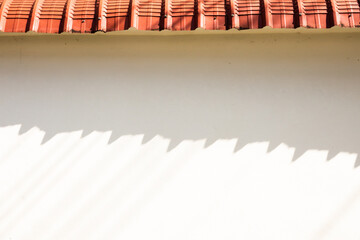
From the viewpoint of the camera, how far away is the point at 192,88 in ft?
8.53

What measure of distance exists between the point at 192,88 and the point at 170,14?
0.64 metres

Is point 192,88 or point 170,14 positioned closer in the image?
point 170,14

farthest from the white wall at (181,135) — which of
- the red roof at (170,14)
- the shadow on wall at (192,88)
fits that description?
the red roof at (170,14)

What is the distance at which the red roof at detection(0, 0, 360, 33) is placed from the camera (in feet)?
7.07

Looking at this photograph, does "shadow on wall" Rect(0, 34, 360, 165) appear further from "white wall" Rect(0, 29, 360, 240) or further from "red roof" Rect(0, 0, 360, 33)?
"red roof" Rect(0, 0, 360, 33)

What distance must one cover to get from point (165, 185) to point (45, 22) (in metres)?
1.54

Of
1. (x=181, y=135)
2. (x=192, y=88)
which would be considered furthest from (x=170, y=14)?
(x=181, y=135)

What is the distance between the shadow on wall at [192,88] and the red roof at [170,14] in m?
0.39

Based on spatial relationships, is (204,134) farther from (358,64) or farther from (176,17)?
(358,64)

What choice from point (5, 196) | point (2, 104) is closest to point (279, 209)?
point (5, 196)

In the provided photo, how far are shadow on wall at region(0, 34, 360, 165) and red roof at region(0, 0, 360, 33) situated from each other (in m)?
0.39

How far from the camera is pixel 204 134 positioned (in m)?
2.57

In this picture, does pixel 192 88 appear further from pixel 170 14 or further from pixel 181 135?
pixel 170 14

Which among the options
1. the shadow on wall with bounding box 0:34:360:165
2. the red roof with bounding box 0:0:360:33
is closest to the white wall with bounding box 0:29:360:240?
the shadow on wall with bounding box 0:34:360:165
